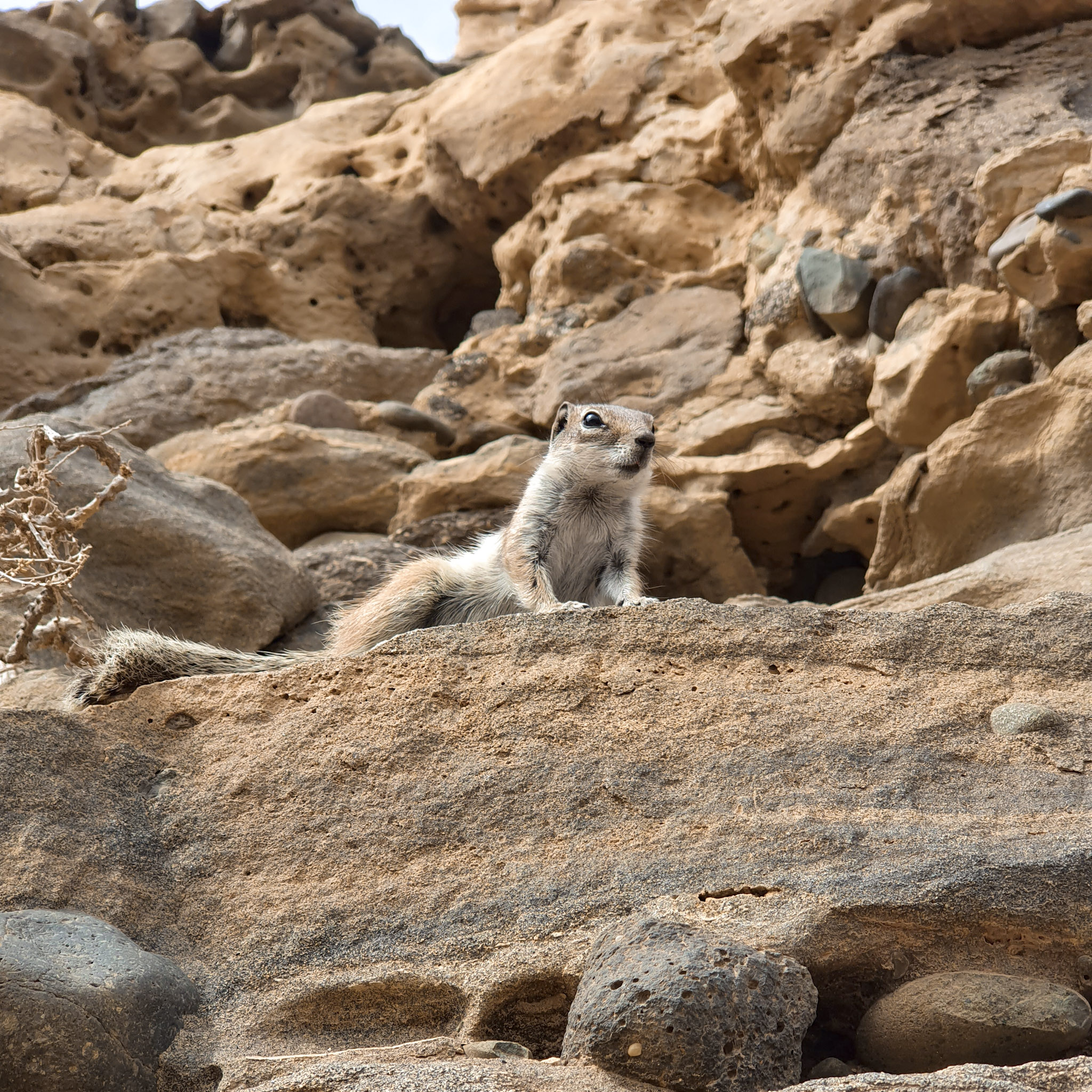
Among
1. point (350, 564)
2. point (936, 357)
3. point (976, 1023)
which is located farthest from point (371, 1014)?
point (936, 357)

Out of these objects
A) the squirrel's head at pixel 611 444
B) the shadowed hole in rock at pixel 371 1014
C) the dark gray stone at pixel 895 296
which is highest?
the dark gray stone at pixel 895 296

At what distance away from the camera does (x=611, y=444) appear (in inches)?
225

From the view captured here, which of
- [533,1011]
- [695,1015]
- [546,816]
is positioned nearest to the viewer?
[695,1015]

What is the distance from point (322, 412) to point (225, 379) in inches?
69.2

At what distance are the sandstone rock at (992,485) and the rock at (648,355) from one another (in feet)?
8.28

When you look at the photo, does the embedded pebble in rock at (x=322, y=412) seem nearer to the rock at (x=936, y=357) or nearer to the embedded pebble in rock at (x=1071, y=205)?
the rock at (x=936, y=357)

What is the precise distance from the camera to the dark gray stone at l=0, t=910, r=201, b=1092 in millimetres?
2676

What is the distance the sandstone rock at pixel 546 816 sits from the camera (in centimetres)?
304

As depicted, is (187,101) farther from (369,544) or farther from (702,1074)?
(702,1074)

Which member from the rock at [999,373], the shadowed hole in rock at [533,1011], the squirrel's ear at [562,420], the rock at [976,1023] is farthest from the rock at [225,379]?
the rock at [976,1023]

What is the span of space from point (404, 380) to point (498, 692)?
7.86 metres

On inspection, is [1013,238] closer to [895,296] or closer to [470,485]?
[895,296]

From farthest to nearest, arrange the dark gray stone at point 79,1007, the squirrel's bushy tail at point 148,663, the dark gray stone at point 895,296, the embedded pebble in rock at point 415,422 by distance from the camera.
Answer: the embedded pebble in rock at point 415,422, the dark gray stone at point 895,296, the squirrel's bushy tail at point 148,663, the dark gray stone at point 79,1007

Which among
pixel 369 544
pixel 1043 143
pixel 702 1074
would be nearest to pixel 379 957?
pixel 702 1074
